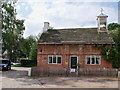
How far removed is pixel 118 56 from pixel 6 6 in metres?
21.4

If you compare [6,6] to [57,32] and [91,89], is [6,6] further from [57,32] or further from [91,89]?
[91,89]

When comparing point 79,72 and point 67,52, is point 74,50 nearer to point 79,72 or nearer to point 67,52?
point 67,52

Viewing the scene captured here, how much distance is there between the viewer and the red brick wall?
20484 millimetres

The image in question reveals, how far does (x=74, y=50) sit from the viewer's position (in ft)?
68.5

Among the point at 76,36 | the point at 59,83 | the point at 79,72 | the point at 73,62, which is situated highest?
the point at 76,36

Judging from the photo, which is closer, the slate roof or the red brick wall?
the red brick wall

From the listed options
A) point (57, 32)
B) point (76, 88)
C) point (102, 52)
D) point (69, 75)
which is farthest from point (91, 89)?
point (57, 32)

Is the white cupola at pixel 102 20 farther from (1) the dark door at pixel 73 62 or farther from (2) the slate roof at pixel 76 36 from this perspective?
(1) the dark door at pixel 73 62

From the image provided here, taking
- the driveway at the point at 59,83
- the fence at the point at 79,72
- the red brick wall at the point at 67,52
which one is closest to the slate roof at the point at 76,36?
the red brick wall at the point at 67,52

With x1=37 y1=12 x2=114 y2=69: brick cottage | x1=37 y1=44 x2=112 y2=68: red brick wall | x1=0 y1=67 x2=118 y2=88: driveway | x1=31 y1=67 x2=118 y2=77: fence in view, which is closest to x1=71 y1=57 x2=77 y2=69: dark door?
x1=37 y1=12 x2=114 y2=69: brick cottage

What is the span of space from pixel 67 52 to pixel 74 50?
103 cm

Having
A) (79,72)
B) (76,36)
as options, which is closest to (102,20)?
(76,36)

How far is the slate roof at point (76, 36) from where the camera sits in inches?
834

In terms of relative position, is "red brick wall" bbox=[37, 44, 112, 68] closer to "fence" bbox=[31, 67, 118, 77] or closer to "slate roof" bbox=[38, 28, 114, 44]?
"slate roof" bbox=[38, 28, 114, 44]
